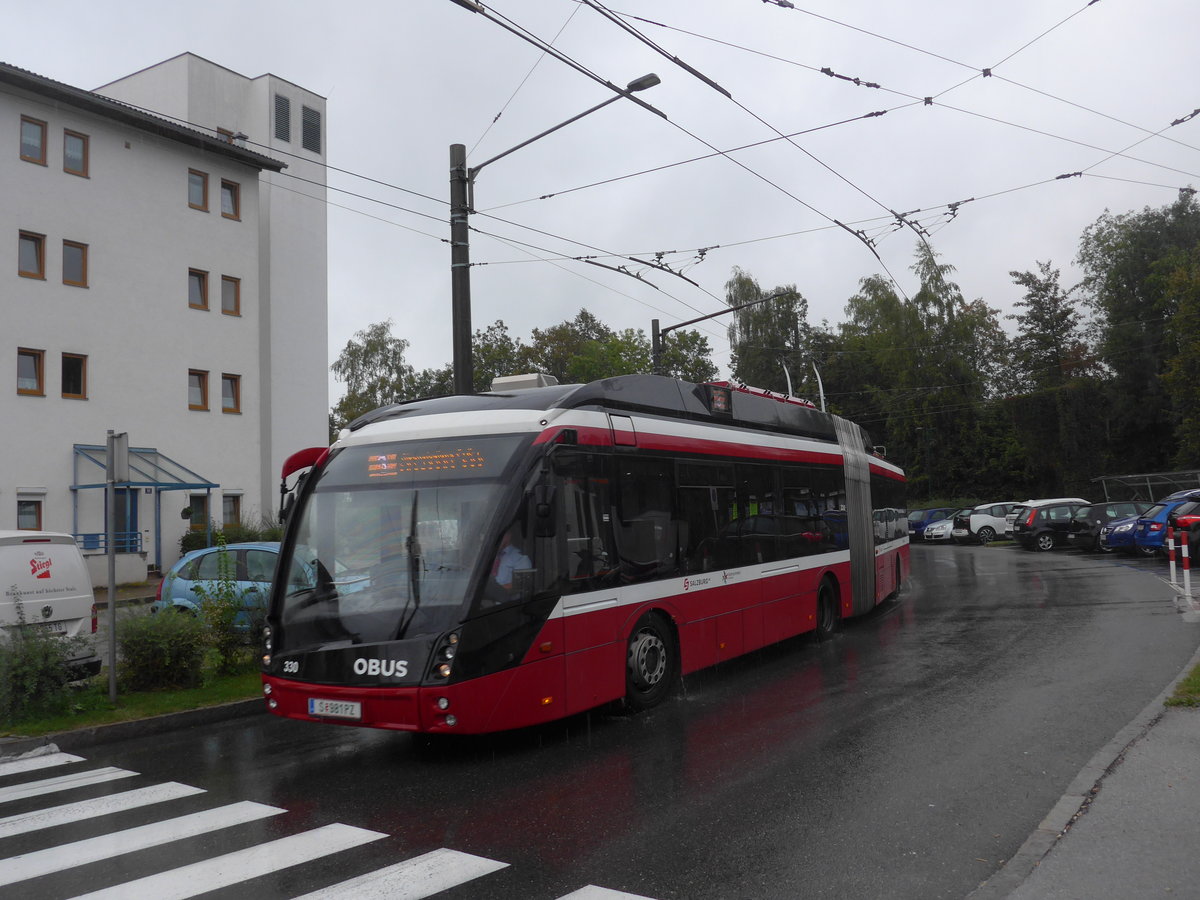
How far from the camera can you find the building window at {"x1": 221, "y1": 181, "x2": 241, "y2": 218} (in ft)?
107

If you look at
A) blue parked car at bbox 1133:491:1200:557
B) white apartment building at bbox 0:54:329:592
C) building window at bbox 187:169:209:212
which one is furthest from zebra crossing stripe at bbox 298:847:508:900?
building window at bbox 187:169:209:212

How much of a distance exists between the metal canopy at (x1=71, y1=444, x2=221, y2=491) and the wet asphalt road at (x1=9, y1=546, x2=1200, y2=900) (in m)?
21.3

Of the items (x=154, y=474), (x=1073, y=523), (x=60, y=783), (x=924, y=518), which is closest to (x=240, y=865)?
(x=60, y=783)

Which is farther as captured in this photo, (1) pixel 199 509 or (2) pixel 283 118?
(2) pixel 283 118

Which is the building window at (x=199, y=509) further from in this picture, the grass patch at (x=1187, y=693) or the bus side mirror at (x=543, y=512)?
the grass patch at (x=1187, y=693)

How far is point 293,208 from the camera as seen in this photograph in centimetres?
3662

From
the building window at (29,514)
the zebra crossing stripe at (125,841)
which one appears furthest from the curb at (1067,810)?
the building window at (29,514)

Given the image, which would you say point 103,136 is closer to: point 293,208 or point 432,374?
point 293,208

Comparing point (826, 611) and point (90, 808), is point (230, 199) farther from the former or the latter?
point (90, 808)

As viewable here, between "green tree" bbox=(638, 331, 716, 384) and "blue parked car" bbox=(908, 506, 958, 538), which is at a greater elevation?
"green tree" bbox=(638, 331, 716, 384)

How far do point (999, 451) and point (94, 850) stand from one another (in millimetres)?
60450

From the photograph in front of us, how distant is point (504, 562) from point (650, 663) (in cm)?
231

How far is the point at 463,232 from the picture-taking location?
12461 millimetres

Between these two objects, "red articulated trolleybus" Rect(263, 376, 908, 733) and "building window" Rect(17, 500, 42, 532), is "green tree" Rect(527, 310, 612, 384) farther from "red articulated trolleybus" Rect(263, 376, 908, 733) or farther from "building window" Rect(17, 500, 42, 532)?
"red articulated trolleybus" Rect(263, 376, 908, 733)
